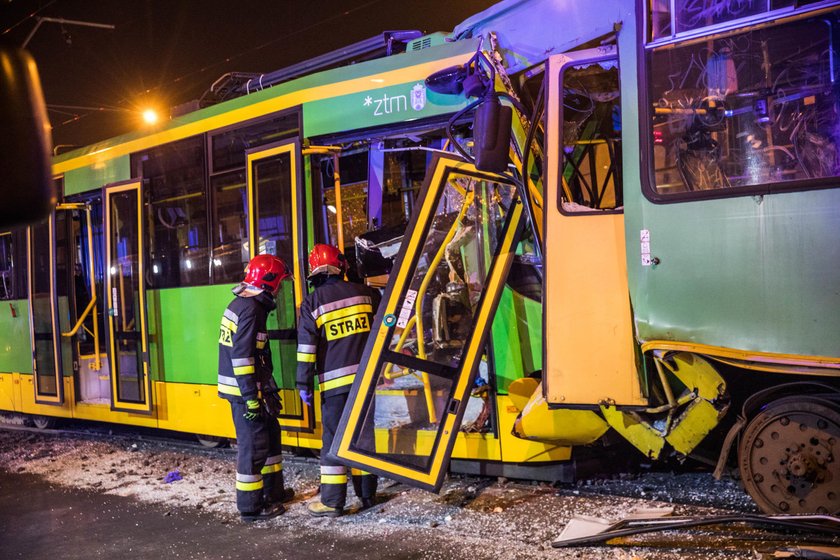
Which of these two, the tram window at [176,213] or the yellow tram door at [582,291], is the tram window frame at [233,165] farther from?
the yellow tram door at [582,291]

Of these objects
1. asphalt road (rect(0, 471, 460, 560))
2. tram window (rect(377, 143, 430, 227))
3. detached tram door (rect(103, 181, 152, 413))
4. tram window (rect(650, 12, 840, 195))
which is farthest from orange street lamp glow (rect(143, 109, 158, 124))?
tram window (rect(650, 12, 840, 195))

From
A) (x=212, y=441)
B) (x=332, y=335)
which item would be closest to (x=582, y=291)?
(x=332, y=335)

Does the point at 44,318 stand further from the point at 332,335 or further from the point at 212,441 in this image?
the point at 332,335

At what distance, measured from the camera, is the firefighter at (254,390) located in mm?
5754

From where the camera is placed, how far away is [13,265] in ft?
33.0

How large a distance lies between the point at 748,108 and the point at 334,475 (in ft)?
12.1

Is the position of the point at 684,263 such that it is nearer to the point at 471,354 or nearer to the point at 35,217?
the point at 471,354

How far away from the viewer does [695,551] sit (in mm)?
4164

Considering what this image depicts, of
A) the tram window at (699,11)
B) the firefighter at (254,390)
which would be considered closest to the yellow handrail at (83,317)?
the firefighter at (254,390)

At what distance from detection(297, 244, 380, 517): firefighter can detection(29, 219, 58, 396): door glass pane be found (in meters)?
4.89

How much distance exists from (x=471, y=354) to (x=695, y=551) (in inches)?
74.7

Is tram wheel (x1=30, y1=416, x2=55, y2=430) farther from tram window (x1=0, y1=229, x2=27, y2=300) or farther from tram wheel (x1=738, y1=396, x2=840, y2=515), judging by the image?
tram wheel (x1=738, y1=396, x2=840, y2=515)

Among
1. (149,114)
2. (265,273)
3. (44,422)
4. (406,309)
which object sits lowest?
(44,422)

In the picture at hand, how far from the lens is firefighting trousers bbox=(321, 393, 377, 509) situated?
557cm
